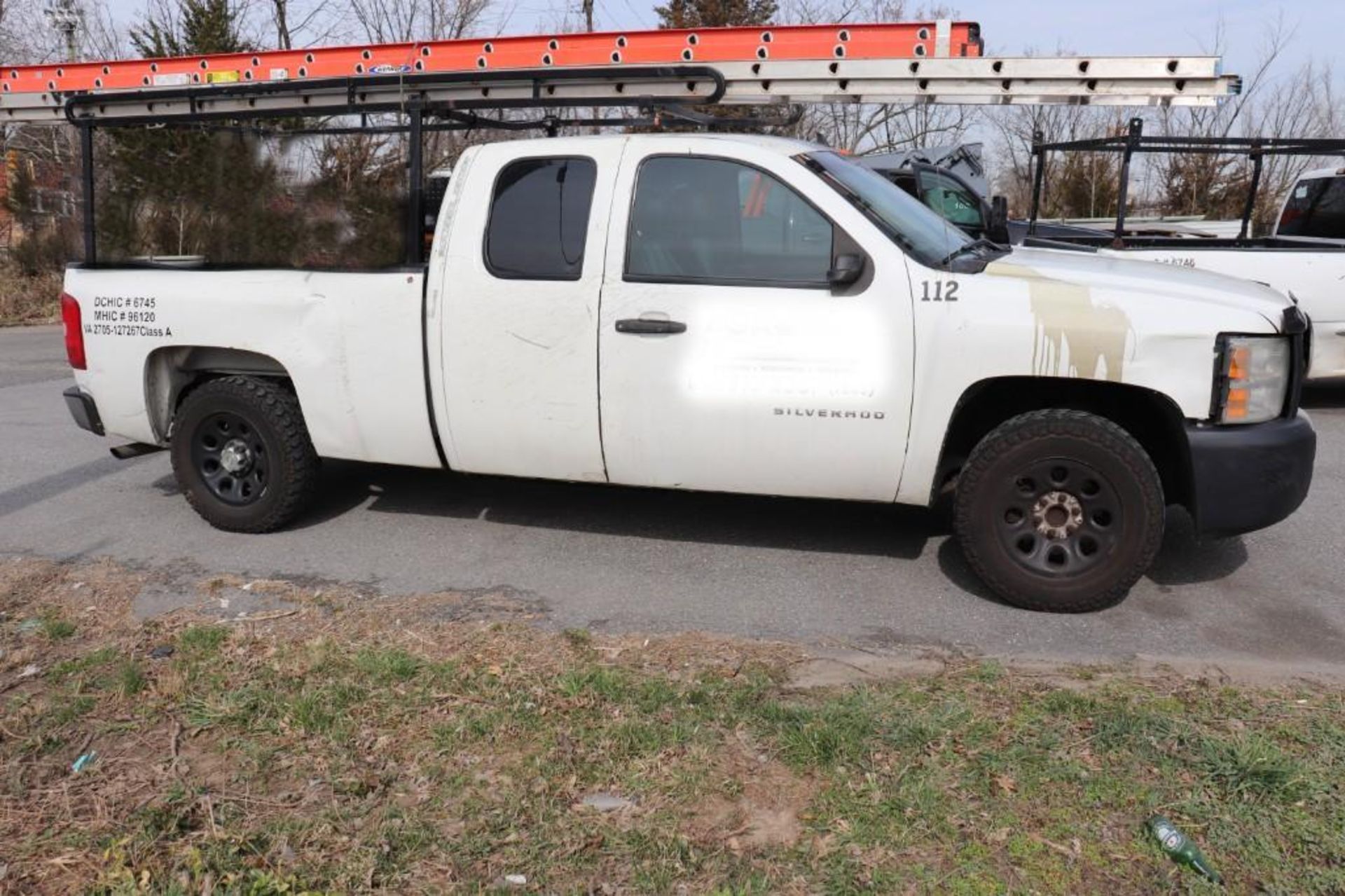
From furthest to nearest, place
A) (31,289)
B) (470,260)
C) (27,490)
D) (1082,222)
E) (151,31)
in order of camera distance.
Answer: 1. (151,31)
2. (31,289)
3. (1082,222)
4. (27,490)
5. (470,260)

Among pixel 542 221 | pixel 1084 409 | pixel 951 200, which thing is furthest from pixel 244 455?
pixel 951 200

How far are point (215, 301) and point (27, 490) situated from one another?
2.24m

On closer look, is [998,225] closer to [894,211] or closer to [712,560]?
[894,211]

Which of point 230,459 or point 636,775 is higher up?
point 230,459

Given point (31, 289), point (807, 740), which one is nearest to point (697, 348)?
point (807, 740)

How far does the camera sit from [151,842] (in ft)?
9.59

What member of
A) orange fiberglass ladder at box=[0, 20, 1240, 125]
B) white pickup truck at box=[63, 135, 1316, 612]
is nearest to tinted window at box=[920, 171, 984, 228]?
orange fiberglass ladder at box=[0, 20, 1240, 125]

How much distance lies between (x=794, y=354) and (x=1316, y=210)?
27.1 ft

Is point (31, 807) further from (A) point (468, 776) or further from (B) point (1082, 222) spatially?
(B) point (1082, 222)

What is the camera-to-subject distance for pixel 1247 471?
420cm

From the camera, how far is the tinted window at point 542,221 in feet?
15.7

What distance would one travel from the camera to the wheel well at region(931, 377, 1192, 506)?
14.5 ft

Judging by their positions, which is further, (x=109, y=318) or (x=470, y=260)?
(x=109, y=318)

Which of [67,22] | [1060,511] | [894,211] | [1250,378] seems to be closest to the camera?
[1250,378]
